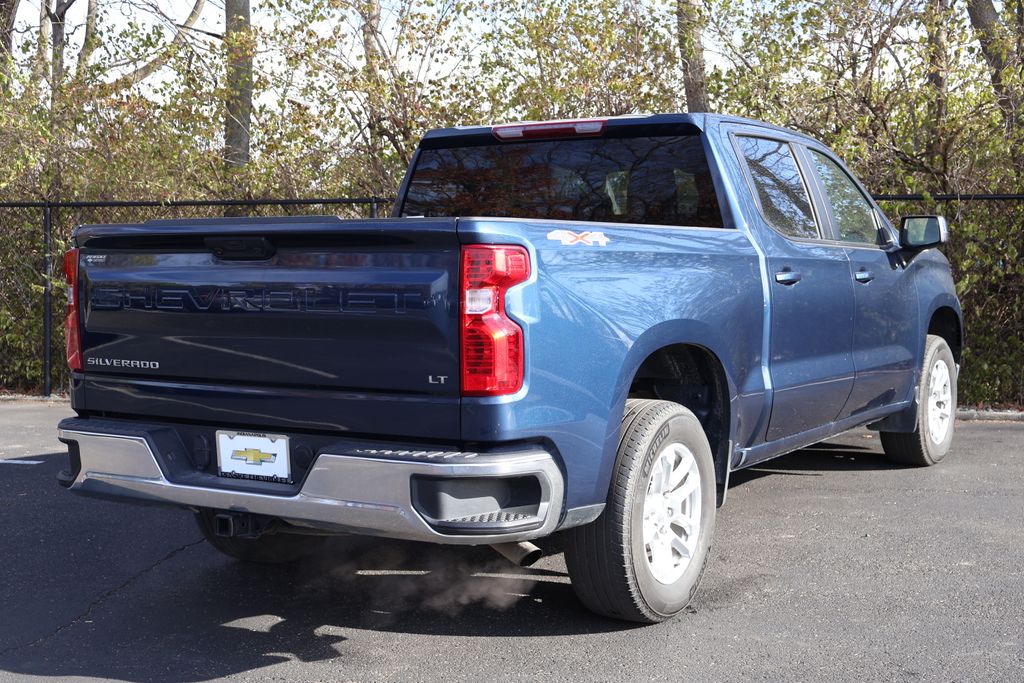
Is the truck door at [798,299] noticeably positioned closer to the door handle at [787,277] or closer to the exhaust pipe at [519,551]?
the door handle at [787,277]

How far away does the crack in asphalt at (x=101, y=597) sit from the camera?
13.6ft

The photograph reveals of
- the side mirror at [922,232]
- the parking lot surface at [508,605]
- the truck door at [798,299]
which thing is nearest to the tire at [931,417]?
the parking lot surface at [508,605]

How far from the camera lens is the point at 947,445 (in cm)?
746

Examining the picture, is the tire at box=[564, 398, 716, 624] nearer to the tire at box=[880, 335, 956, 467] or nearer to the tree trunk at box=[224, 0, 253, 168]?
the tire at box=[880, 335, 956, 467]

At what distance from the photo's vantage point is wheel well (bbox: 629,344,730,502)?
4.63 meters

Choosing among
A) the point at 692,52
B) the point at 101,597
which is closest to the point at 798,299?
the point at 101,597

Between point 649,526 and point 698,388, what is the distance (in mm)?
792

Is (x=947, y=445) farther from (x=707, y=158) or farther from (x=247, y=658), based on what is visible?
(x=247, y=658)

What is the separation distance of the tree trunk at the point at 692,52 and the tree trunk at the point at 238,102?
4618 millimetres

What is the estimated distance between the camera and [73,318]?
4.37 meters

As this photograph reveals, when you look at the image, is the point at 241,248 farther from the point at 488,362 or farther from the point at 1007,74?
the point at 1007,74

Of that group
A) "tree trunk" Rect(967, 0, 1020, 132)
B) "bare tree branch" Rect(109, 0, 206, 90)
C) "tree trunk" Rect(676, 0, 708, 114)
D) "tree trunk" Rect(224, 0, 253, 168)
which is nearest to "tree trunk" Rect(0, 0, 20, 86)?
"bare tree branch" Rect(109, 0, 206, 90)

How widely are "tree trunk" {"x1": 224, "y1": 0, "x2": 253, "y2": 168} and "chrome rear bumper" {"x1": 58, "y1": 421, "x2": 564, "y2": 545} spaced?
937cm

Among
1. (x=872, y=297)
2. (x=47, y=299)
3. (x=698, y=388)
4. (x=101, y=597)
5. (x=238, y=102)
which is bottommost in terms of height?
(x=101, y=597)
